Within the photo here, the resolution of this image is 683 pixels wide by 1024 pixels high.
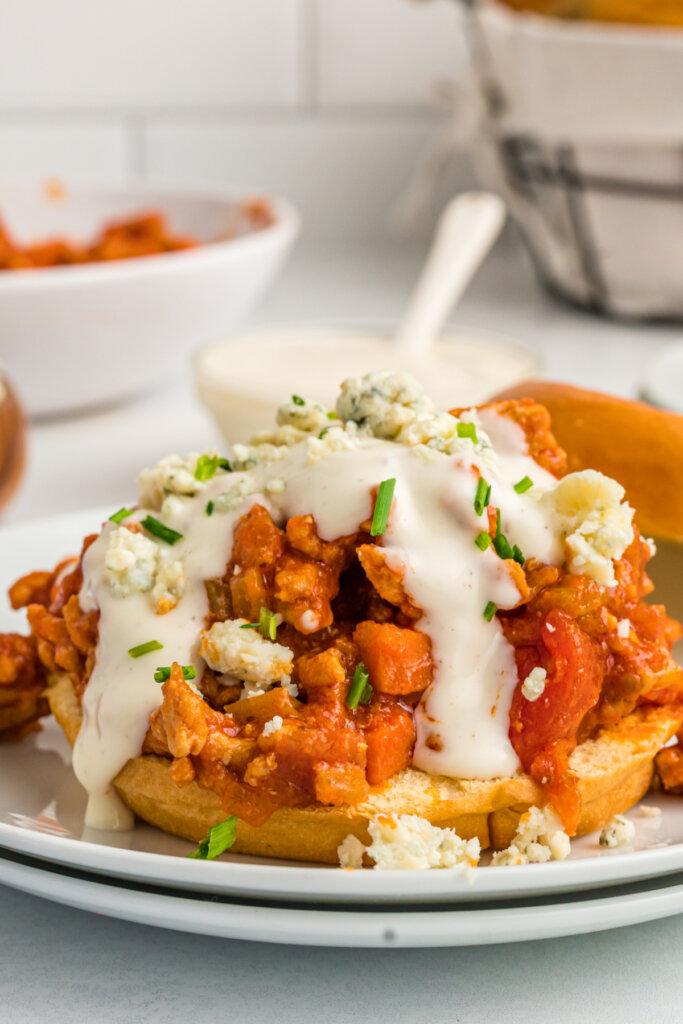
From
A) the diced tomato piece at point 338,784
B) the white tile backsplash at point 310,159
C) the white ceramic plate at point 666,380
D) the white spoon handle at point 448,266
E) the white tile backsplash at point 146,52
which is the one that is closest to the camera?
the diced tomato piece at point 338,784

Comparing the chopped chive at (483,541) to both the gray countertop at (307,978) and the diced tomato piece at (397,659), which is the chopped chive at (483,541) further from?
the gray countertop at (307,978)

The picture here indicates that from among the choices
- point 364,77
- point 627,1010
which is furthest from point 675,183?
point 627,1010

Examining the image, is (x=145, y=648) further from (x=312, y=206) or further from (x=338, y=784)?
(x=312, y=206)

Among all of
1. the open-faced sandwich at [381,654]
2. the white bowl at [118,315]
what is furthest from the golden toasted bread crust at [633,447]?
the white bowl at [118,315]

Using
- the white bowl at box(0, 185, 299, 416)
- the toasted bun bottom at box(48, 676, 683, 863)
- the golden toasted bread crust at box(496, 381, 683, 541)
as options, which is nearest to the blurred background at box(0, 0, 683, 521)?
the white bowl at box(0, 185, 299, 416)

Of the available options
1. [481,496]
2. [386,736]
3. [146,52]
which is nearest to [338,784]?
[386,736]
